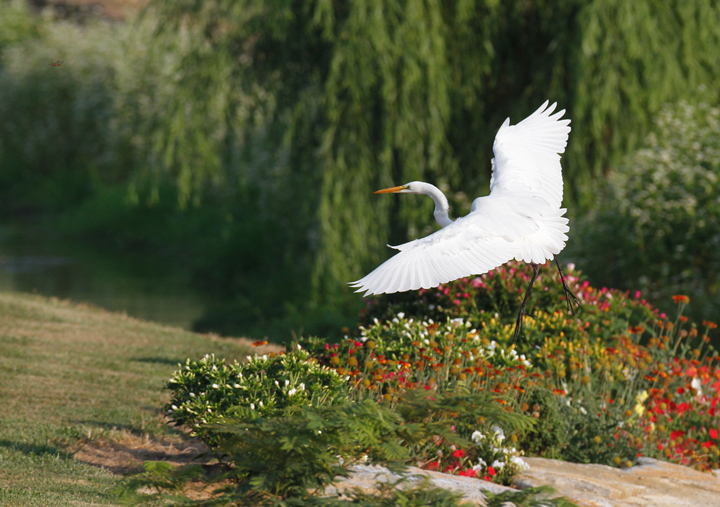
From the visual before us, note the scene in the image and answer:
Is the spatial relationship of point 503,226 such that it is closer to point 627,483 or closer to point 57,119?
point 627,483

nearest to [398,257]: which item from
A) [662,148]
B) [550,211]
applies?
[550,211]

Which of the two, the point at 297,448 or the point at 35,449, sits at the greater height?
the point at 297,448

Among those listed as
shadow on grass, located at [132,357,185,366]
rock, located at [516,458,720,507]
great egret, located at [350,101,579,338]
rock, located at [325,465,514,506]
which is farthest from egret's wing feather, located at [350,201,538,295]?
shadow on grass, located at [132,357,185,366]

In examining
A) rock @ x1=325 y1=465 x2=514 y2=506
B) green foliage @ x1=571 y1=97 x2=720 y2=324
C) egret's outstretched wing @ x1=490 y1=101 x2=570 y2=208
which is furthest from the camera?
green foliage @ x1=571 y1=97 x2=720 y2=324

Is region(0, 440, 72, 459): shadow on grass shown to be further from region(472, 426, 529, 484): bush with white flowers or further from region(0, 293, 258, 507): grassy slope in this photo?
region(472, 426, 529, 484): bush with white flowers

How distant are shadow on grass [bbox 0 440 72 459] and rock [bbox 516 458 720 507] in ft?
7.24

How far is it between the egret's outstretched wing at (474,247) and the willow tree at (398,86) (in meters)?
4.84

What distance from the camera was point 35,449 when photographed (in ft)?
13.5

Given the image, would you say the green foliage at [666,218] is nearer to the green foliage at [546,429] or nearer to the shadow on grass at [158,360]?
the green foliage at [546,429]

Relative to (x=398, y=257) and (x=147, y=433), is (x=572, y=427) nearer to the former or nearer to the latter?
(x=398, y=257)

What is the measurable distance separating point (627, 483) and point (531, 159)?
184cm

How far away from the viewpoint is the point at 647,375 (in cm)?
531

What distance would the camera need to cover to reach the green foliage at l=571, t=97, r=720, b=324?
28.0 feet

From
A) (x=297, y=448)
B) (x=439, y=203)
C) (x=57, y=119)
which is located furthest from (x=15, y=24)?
(x=297, y=448)
